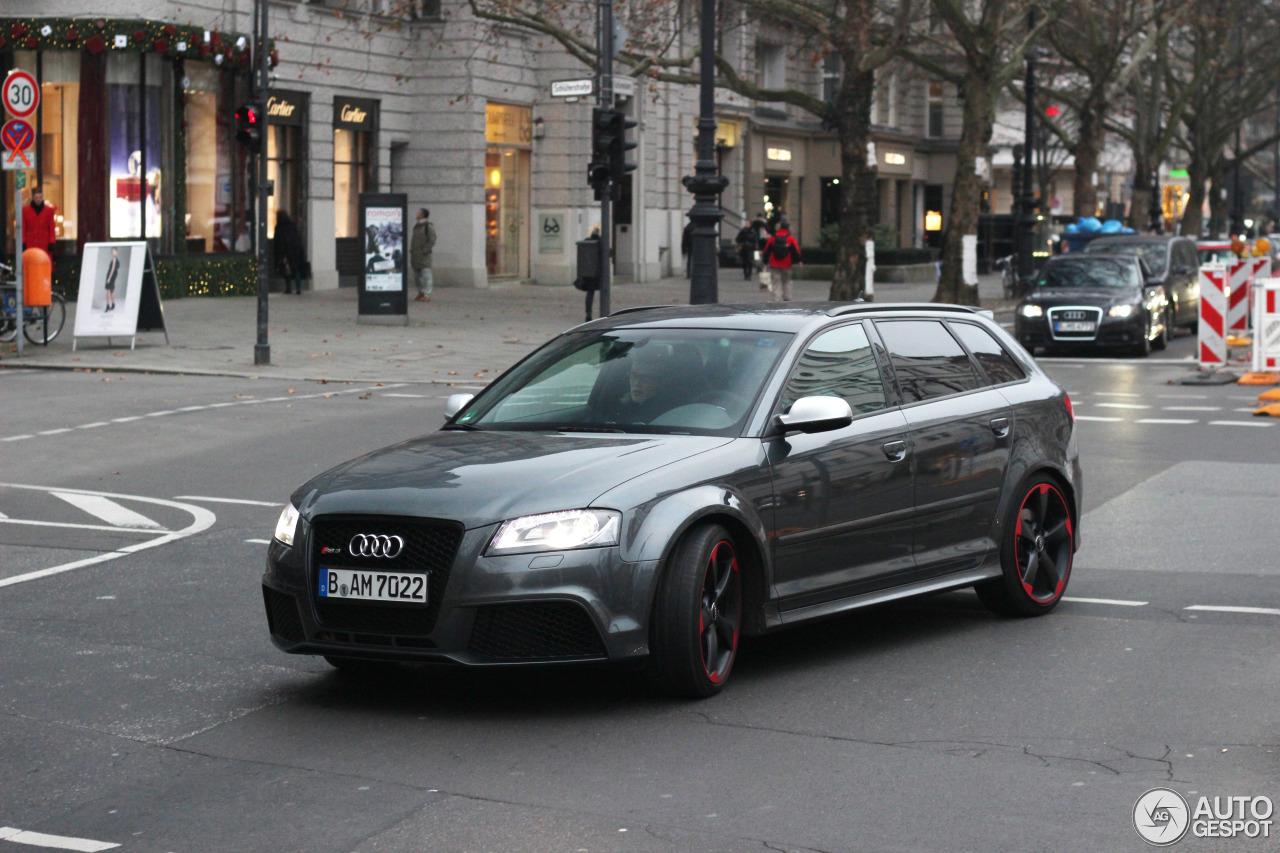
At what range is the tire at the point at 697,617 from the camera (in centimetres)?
644

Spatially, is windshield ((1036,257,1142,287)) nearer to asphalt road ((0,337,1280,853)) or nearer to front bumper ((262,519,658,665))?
asphalt road ((0,337,1280,853))

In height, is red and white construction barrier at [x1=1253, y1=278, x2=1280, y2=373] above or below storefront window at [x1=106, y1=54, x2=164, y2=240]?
below

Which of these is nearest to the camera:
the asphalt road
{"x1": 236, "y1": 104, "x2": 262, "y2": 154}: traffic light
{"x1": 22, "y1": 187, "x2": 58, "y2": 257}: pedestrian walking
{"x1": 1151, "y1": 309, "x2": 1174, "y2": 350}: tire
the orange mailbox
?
the asphalt road

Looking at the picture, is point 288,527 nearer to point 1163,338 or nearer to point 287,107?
point 1163,338

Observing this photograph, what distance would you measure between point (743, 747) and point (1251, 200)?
5482 inches

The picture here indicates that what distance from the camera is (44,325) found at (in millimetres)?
24531

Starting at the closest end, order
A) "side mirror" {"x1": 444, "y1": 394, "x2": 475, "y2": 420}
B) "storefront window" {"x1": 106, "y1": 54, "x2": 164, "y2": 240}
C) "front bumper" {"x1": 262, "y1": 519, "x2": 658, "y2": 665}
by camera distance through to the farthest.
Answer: "front bumper" {"x1": 262, "y1": 519, "x2": 658, "y2": 665}, "side mirror" {"x1": 444, "y1": 394, "x2": 475, "y2": 420}, "storefront window" {"x1": 106, "y1": 54, "x2": 164, "y2": 240}

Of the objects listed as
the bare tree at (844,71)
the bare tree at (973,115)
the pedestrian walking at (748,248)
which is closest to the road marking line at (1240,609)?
the bare tree at (844,71)

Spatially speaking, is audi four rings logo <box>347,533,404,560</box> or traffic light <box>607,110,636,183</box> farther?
traffic light <box>607,110,636,183</box>

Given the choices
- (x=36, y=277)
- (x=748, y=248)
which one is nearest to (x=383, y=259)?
(x=36, y=277)

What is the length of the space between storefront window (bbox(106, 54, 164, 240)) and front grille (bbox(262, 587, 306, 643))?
90.3 ft

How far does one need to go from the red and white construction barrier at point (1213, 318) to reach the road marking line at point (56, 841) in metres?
20.1

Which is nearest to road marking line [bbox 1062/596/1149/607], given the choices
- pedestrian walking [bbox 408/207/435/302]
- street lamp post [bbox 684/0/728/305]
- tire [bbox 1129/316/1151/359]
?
street lamp post [bbox 684/0/728/305]

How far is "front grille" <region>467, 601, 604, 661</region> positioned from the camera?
628cm
